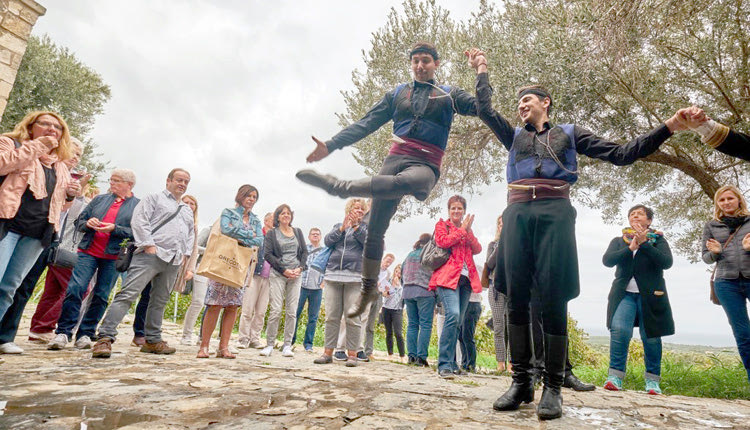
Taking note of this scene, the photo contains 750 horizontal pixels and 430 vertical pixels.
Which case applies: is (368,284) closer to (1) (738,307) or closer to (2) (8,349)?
(2) (8,349)

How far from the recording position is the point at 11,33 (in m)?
8.35

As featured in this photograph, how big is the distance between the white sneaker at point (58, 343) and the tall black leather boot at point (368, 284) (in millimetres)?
3706

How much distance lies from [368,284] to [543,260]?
4.65 feet

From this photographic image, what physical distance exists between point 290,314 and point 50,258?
128 inches

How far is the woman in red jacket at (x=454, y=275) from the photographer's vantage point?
16.2 ft

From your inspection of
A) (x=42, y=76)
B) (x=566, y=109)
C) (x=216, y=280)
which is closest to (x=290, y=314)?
(x=216, y=280)

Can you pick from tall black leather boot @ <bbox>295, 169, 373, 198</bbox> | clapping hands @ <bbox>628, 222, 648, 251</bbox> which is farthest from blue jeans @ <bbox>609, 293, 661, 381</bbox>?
tall black leather boot @ <bbox>295, 169, 373, 198</bbox>

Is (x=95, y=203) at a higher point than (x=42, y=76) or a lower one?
lower

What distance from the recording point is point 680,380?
19.1ft

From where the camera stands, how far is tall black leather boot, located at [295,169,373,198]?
9.68 feet

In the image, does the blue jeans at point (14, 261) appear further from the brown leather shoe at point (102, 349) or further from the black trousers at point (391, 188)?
the black trousers at point (391, 188)

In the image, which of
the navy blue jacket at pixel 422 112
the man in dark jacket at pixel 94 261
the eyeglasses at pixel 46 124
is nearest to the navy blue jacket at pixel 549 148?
the navy blue jacket at pixel 422 112

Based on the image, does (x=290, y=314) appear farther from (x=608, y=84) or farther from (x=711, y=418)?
(x=608, y=84)

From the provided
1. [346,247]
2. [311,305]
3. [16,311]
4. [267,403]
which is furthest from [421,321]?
[16,311]
